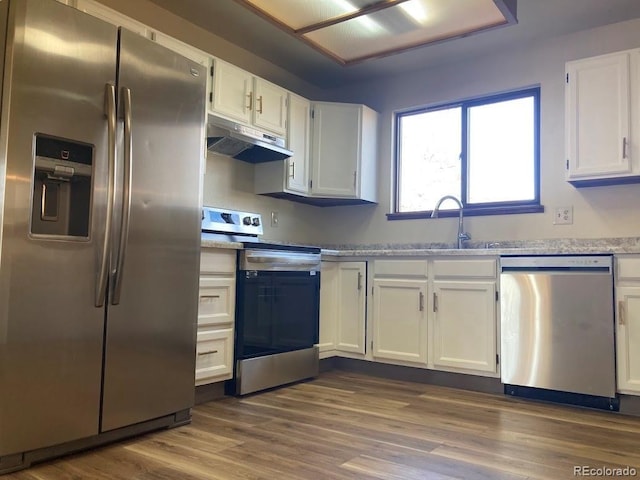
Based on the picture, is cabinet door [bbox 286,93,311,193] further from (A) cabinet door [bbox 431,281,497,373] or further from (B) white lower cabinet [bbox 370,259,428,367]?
(A) cabinet door [bbox 431,281,497,373]

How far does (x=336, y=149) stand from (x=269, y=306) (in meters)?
1.58

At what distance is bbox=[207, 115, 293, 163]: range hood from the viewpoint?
10.2 feet

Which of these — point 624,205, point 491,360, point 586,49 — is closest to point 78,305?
point 491,360

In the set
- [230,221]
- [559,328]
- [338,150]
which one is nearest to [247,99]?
[230,221]

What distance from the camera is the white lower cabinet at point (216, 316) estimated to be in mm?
2684

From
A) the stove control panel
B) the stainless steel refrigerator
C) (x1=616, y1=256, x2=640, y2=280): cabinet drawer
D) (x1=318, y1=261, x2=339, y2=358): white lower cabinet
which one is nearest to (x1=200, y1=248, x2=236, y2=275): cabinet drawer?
the stainless steel refrigerator

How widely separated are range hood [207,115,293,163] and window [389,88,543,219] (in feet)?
3.84

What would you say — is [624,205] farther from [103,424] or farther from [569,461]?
[103,424]

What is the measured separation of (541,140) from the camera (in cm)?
355

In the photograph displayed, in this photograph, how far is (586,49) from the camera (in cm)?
340

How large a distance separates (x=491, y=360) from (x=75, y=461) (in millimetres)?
2299

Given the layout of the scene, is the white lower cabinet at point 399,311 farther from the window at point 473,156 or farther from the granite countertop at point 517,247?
the window at point 473,156

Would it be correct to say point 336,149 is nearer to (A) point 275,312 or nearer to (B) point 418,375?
(A) point 275,312

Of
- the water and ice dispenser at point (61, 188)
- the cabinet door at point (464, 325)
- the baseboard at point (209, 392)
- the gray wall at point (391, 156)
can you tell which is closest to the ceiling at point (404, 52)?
the gray wall at point (391, 156)
